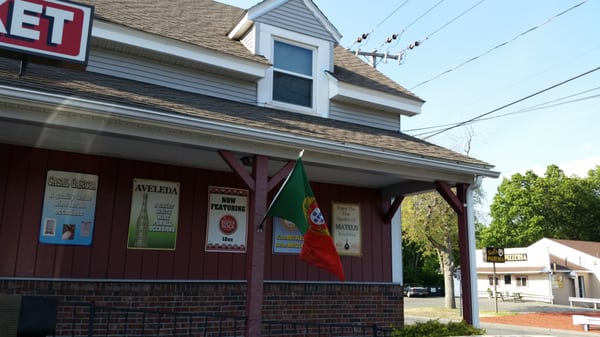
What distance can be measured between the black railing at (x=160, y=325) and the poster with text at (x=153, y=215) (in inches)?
43.1

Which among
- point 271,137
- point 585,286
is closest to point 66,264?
point 271,137

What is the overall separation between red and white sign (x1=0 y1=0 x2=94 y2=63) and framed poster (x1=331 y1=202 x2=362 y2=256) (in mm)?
5566

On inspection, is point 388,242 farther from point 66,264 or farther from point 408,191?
point 66,264

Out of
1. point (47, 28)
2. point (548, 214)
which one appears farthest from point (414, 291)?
Result: point (47, 28)

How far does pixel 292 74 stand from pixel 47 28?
4.90 m

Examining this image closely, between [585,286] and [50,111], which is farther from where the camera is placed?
[585,286]


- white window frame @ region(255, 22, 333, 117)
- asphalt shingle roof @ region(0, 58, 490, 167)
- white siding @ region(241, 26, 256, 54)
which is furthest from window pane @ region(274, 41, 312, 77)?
asphalt shingle roof @ region(0, 58, 490, 167)

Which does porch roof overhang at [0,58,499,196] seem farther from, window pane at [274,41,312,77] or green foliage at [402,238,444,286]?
green foliage at [402,238,444,286]

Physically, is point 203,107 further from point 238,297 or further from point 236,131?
point 238,297

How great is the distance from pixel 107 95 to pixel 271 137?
2.16 m

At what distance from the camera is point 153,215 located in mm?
8219

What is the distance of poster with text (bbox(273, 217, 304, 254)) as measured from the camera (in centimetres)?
934

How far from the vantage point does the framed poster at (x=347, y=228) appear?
9992mm

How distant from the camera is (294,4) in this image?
1034 cm
